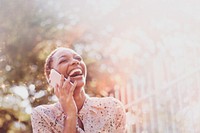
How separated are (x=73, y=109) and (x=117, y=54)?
3.60ft

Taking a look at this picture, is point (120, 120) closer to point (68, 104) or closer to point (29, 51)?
point (68, 104)

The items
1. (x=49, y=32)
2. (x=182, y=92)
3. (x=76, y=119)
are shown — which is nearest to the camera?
Result: (x=76, y=119)

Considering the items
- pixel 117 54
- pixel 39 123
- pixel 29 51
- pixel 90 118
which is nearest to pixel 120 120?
→ pixel 90 118

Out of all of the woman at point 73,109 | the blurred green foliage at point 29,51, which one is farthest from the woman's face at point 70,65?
the blurred green foliage at point 29,51

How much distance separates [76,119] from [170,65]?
101cm

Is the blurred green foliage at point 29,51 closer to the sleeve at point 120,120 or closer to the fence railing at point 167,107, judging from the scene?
the fence railing at point 167,107

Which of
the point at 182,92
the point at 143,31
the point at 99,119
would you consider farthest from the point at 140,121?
the point at 99,119

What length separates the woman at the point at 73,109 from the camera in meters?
0.74

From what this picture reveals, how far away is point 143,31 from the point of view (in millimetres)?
1783

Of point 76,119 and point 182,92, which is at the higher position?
point 76,119

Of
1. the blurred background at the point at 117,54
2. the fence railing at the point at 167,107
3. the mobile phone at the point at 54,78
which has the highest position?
the mobile phone at the point at 54,78

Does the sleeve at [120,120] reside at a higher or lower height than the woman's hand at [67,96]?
lower

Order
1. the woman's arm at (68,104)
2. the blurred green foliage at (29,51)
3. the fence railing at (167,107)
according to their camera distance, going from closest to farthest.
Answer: the woman's arm at (68,104) → the fence railing at (167,107) → the blurred green foliage at (29,51)

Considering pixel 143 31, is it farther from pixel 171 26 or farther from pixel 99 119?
pixel 99 119
